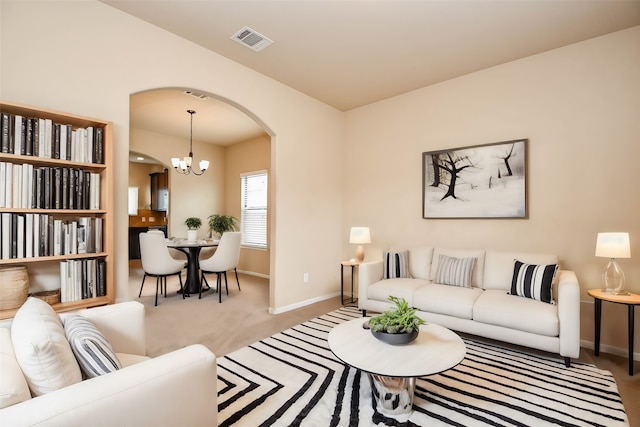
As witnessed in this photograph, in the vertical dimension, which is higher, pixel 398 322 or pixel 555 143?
pixel 555 143

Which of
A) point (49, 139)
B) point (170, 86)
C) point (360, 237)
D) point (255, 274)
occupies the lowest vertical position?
point (255, 274)

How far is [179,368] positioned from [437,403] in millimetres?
1641

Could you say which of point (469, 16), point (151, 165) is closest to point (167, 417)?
point (469, 16)

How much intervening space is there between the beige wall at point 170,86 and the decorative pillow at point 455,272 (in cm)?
177

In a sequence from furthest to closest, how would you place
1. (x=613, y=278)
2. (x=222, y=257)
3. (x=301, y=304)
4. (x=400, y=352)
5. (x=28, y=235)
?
(x=222, y=257) < (x=301, y=304) < (x=613, y=278) < (x=28, y=235) < (x=400, y=352)

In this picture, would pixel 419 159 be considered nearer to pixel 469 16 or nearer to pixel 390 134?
pixel 390 134

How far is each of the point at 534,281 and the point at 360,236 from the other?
204 cm

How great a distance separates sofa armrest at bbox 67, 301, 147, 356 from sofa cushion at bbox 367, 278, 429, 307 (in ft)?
7.62

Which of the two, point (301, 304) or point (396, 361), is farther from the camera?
point (301, 304)

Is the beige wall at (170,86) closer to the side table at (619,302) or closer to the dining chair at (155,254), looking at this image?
the dining chair at (155,254)

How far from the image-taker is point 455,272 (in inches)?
134

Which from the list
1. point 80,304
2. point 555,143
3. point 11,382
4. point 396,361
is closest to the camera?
Result: point 11,382

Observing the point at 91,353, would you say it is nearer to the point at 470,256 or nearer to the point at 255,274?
the point at 470,256

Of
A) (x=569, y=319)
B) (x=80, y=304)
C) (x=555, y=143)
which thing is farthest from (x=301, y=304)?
(x=555, y=143)
